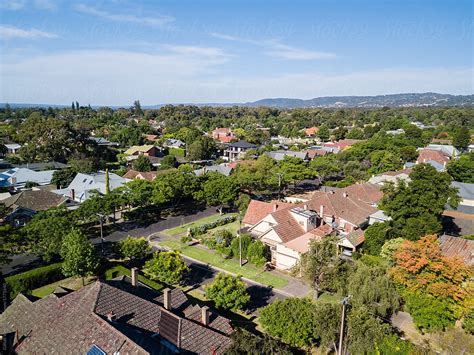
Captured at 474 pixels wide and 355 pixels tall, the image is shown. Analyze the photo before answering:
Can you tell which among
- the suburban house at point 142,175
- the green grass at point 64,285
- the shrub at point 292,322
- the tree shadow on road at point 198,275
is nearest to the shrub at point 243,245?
the tree shadow on road at point 198,275

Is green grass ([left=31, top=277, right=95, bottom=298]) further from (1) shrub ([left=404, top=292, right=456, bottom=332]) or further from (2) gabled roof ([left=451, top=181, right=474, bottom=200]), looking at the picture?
(2) gabled roof ([left=451, top=181, right=474, bottom=200])

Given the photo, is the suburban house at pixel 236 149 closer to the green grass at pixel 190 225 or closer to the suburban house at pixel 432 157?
the suburban house at pixel 432 157

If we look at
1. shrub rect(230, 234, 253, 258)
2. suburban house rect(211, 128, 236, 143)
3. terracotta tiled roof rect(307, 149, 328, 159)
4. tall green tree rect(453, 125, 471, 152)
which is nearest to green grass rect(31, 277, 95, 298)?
shrub rect(230, 234, 253, 258)

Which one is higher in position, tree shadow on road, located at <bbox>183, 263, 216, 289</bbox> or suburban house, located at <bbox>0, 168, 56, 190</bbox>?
suburban house, located at <bbox>0, 168, 56, 190</bbox>

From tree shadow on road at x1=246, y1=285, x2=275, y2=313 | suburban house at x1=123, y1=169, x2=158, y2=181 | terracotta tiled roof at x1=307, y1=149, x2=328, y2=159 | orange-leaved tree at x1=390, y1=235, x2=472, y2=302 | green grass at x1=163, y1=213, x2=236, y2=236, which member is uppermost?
orange-leaved tree at x1=390, y1=235, x2=472, y2=302

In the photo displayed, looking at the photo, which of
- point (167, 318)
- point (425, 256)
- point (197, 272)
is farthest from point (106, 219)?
point (425, 256)

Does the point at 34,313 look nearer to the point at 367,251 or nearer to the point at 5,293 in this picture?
the point at 5,293

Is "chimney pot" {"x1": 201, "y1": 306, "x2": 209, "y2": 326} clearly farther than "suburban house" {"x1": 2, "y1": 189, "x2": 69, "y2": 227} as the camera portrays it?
No

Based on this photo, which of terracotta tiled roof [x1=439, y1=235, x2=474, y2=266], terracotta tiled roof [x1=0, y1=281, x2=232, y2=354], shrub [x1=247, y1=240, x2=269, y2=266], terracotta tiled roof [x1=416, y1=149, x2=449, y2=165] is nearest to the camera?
terracotta tiled roof [x1=0, y1=281, x2=232, y2=354]
